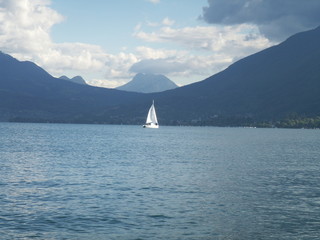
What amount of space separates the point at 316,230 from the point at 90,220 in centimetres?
1973

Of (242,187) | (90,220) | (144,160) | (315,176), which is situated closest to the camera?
(90,220)

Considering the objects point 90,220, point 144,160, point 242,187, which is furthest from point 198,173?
point 90,220

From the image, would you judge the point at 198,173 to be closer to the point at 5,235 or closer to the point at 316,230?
the point at 316,230

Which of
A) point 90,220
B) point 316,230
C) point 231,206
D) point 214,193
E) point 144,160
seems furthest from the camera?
point 144,160

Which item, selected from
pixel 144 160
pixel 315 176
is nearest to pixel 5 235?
pixel 315 176

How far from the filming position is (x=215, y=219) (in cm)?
3928

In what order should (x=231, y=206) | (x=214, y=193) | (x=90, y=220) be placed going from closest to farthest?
1. (x=90, y=220)
2. (x=231, y=206)
3. (x=214, y=193)

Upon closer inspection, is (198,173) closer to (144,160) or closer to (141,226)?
(144,160)

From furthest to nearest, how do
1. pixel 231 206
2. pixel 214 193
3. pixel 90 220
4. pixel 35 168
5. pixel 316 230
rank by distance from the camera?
1. pixel 35 168
2. pixel 214 193
3. pixel 231 206
4. pixel 90 220
5. pixel 316 230

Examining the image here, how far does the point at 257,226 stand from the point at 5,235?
830 inches

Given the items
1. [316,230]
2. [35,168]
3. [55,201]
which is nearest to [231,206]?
[316,230]

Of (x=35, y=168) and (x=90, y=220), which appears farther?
(x=35, y=168)

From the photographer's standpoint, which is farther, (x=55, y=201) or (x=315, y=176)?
(x=315, y=176)

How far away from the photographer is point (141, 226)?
3650 centimetres
